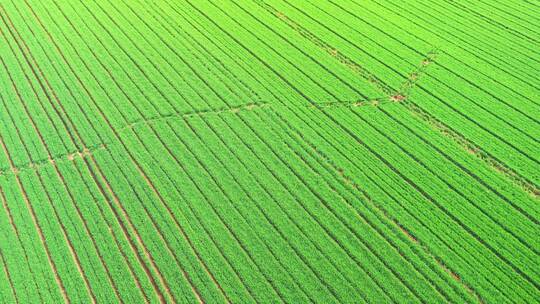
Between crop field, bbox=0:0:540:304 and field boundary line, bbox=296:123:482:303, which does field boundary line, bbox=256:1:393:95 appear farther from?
field boundary line, bbox=296:123:482:303

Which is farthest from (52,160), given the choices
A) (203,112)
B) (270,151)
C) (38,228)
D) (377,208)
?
(377,208)

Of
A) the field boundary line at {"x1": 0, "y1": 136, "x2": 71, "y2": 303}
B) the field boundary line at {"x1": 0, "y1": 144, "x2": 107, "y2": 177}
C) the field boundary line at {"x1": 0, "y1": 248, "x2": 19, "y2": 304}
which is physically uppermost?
the field boundary line at {"x1": 0, "y1": 144, "x2": 107, "y2": 177}

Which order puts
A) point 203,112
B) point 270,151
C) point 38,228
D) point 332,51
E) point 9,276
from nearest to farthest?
point 9,276
point 38,228
point 270,151
point 203,112
point 332,51

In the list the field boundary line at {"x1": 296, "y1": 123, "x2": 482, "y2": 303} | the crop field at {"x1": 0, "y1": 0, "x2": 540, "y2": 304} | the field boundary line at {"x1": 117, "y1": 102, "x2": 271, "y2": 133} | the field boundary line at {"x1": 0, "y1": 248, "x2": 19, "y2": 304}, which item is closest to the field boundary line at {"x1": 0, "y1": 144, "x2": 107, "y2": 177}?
the crop field at {"x1": 0, "y1": 0, "x2": 540, "y2": 304}

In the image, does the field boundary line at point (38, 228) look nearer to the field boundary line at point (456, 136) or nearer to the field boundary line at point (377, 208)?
the field boundary line at point (377, 208)

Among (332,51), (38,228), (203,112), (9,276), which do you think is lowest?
(9,276)

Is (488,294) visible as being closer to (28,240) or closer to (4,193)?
(28,240)

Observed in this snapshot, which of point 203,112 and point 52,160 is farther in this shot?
point 203,112

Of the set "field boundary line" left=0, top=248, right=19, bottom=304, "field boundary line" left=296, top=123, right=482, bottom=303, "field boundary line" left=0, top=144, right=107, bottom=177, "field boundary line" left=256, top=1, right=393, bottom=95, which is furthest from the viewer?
"field boundary line" left=256, top=1, right=393, bottom=95

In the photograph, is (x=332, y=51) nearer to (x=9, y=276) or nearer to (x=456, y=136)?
(x=456, y=136)
